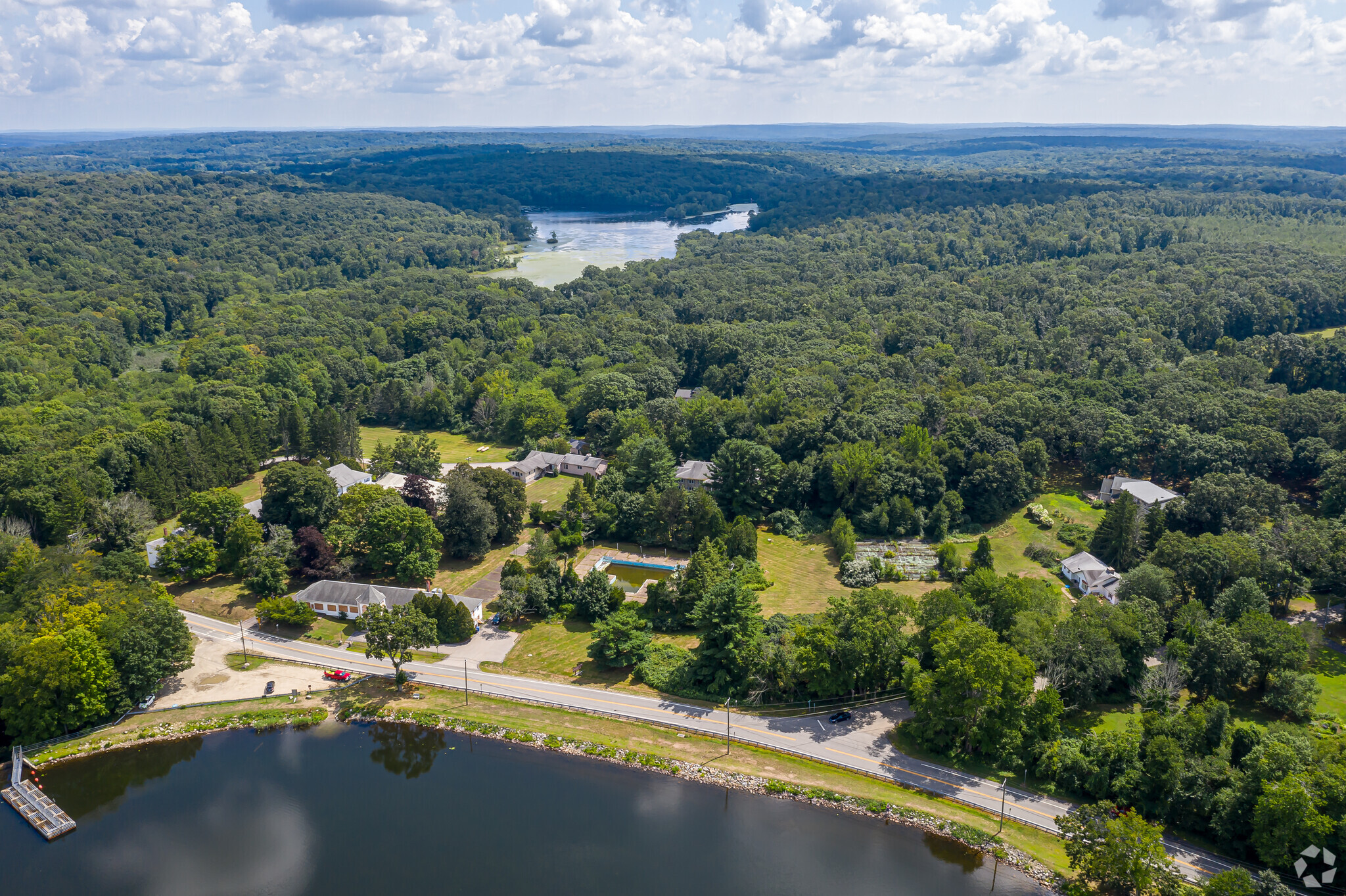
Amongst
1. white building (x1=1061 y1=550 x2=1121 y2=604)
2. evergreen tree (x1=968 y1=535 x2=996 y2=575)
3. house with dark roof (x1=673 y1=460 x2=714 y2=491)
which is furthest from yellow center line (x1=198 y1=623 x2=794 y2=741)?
house with dark roof (x1=673 y1=460 x2=714 y2=491)

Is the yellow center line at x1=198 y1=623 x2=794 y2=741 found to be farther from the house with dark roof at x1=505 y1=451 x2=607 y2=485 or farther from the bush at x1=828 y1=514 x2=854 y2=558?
the house with dark roof at x1=505 y1=451 x2=607 y2=485

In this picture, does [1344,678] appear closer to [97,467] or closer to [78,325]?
A: [97,467]

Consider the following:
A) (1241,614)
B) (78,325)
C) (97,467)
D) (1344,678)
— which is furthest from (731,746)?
(78,325)

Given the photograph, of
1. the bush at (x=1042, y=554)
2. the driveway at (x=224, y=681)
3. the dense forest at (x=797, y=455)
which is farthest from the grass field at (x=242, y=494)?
the bush at (x=1042, y=554)

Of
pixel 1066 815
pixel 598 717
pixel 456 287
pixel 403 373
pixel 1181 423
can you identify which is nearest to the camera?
pixel 1066 815

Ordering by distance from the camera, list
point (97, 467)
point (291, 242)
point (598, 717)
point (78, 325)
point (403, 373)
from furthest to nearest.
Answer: point (291, 242), point (78, 325), point (403, 373), point (97, 467), point (598, 717)

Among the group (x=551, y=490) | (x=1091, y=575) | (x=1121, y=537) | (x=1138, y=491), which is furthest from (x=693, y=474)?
(x=1138, y=491)
